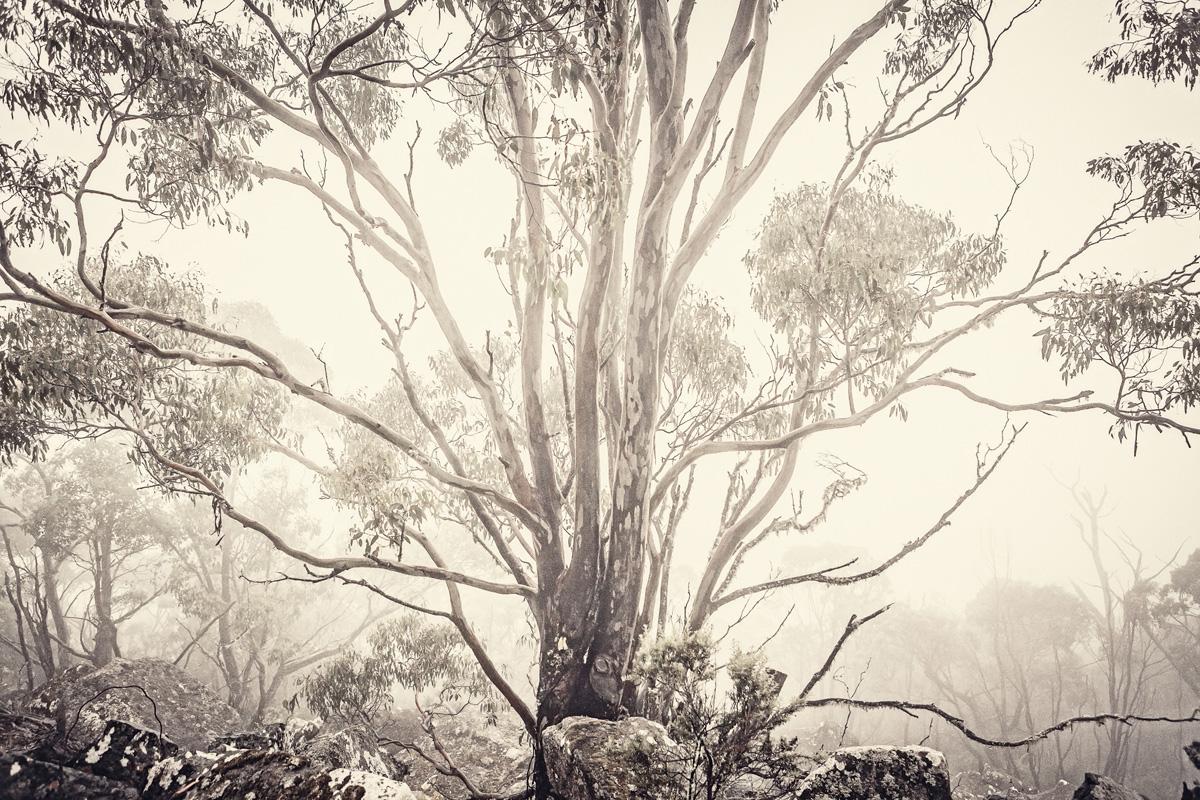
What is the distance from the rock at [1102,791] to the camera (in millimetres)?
2951

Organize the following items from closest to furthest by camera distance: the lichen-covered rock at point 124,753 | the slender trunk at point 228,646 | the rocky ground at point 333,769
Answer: the rocky ground at point 333,769
the lichen-covered rock at point 124,753
the slender trunk at point 228,646

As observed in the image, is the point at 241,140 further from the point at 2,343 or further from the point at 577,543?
the point at 577,543

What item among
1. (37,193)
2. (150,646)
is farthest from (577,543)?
(150,646)

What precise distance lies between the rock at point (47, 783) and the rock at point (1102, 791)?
4701 millimetres

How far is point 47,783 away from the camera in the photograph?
2275 millimetres

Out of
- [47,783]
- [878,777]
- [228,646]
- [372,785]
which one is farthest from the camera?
[228,646]

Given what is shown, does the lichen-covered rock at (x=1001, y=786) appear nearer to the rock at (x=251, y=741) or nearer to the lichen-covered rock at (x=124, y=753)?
the rock at (x=251, y=741)

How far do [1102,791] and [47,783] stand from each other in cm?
500

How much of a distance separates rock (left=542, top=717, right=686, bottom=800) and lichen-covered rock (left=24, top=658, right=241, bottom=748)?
14.2 feet

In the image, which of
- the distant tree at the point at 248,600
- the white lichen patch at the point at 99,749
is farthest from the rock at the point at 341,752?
the distant tree at the point at 248,600

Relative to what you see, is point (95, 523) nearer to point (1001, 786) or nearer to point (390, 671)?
point (390, 671)

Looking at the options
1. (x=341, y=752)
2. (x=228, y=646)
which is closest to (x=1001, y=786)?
(x=341, y=752)

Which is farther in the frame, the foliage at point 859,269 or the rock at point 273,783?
the foliage at point 859,269

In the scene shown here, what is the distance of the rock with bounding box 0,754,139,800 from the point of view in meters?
2.19
